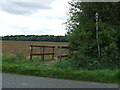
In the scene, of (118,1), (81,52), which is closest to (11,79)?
(81,52)

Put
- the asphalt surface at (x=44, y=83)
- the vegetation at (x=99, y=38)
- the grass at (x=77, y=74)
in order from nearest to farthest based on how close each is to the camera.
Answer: the asphalt surface at (x=44, y=83), the grass at (x=77, y=74), the vegetation at (x=99, y=38)

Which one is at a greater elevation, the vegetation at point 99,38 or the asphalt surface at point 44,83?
the vegetation at point 99,38

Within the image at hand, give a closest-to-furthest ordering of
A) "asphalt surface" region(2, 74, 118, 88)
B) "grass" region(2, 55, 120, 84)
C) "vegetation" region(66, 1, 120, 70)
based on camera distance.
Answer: "asphalt surface" region(2, 74, 118, 88) < "grass" region(2, 55, 120, 84) < "vegetation" region(66, 1, 120, 70)

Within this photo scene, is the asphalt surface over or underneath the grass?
underneath

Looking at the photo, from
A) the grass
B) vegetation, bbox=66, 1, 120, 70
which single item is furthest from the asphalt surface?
vegetation, bbox=66, 1, 120, 70

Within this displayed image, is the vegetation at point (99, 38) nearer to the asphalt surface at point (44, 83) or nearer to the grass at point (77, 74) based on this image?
the grass at point (77, 74)

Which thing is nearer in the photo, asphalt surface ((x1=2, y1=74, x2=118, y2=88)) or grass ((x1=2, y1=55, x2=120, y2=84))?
asphalt surface ((x1=2, y1=74, x2=118, y2=88))

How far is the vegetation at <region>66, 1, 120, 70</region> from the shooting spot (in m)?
8.31

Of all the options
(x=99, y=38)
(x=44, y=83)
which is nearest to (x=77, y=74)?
(x=44, y=83)

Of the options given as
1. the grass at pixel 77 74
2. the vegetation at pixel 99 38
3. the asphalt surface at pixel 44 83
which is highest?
the vegetation at pixel 99 38

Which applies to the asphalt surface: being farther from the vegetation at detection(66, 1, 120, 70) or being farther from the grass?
the vegetation at detection(66, 1, 120, 70)

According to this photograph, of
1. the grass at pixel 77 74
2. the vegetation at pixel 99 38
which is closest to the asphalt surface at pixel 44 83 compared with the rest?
the grass at pixel 77 74

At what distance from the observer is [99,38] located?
874 centimetres

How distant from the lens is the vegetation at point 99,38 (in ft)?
27.3
